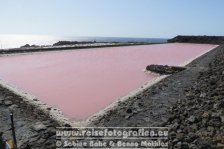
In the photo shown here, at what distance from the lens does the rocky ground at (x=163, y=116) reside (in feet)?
20.3

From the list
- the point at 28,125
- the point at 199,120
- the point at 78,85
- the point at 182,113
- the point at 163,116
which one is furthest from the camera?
the point at 78,85

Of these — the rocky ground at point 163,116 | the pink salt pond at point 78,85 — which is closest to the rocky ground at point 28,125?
the rocky ground at point 163,116

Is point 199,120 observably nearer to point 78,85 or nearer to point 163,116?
point 163,116

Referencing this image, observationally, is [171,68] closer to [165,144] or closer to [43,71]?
[43,71]

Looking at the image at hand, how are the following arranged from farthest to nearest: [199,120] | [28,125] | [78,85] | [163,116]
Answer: [78,85] < [163,116] < [28,125] < [199,120]

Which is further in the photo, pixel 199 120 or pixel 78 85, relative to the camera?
pixel 78 85

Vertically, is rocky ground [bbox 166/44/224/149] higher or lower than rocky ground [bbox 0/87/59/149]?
higher

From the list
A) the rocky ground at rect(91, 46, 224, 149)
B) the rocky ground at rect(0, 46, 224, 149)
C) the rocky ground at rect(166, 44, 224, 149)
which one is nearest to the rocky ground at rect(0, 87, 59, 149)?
the rocky ground at rect(0, 46, 224, 149)

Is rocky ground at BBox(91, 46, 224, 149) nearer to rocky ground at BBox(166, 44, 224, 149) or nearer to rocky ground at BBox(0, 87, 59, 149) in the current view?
rocky ground at BBox(166, 44, 224, 149)

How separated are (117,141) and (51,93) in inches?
226

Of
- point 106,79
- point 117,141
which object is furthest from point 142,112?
point 106,79

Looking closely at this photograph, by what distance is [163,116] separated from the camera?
26.0 feet

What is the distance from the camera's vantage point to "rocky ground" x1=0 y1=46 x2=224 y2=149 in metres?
6.19

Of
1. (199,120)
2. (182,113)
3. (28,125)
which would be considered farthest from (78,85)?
(199,120)
